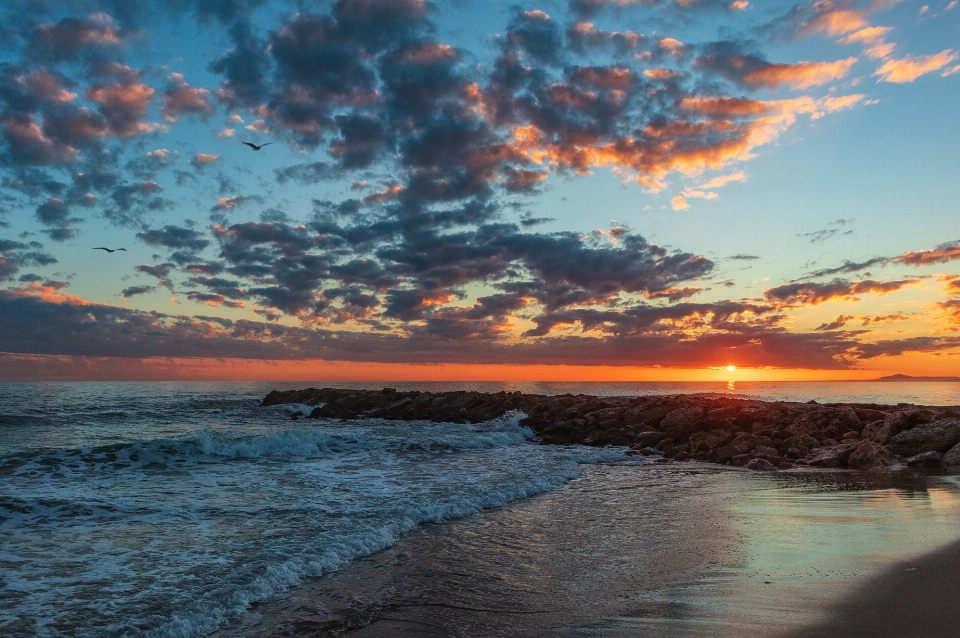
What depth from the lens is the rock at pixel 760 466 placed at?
707 inches

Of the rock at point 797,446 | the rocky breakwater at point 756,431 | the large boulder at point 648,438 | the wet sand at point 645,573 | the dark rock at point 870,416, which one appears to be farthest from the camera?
the large boulder at point 648,438

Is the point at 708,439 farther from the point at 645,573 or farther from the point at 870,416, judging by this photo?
the point at 645,573

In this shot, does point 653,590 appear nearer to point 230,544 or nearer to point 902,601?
point 902,601

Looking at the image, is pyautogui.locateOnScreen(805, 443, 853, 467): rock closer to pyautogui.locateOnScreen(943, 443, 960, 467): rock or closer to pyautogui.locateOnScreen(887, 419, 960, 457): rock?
pyautogui.locateOnScreen(887, 419, 960, 457): rock

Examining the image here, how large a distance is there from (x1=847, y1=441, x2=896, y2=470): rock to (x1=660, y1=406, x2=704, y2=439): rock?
7.14 meters

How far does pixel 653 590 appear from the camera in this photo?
6852 millimetres

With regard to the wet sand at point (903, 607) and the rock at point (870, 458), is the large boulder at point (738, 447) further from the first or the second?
the wet sand at point (903, 607)

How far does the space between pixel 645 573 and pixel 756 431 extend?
59.5ft

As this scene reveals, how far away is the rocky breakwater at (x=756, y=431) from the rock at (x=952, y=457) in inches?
0.9

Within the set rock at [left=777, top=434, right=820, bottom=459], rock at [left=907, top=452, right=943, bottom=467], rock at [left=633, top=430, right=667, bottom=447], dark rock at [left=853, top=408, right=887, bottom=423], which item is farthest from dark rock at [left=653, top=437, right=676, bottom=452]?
rock at [left=907, top=452, right=943, bottom=467]

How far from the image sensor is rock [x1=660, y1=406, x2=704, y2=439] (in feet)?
80.2

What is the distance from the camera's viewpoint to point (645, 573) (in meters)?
7.55

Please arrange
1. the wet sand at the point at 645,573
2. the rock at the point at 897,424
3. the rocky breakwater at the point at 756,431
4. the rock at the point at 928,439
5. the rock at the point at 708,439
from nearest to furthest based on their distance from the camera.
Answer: the wet sand at the point at 645,573 → the rock at the point at 928,439 → the rocky breakwater at the point at 756,431 → the rock at the point at 897,424 → the rock at the point at 708,439

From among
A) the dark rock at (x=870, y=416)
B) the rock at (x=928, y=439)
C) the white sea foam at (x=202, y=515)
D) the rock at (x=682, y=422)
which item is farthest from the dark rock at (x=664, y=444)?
the dark rock at (x=870, y=416)
